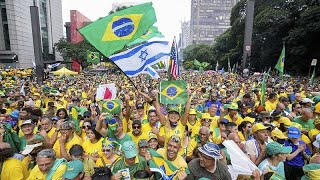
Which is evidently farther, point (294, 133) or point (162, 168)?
point (294, 133)

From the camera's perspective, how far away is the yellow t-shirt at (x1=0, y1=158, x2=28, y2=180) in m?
3.19

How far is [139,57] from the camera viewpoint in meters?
6.60

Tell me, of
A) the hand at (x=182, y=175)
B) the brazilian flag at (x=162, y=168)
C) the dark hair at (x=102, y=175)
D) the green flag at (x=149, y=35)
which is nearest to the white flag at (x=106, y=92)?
the green flag at (x=149, y=35)

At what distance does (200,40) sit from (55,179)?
138280 mm

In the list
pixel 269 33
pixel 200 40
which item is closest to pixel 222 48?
pixel 269 33

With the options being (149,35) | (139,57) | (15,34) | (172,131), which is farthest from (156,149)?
(15,34)

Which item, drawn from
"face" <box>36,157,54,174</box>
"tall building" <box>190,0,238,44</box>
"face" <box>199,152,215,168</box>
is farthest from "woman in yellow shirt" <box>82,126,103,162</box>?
"tall building" <box>190,0,238,44</box>

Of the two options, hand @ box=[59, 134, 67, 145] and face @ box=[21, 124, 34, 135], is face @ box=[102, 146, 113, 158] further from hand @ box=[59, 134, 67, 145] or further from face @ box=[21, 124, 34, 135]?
face @ box=[21, 124, 34, 135]

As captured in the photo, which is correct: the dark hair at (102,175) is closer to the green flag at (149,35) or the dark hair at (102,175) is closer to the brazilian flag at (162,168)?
the brazilian flag at (162,168)

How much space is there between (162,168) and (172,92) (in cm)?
219

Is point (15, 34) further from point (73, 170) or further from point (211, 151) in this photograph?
point (211, 151)

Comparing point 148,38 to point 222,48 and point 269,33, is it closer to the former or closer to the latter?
point 269,33

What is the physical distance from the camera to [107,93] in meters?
6.22

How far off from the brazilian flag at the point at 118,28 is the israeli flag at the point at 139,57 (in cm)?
32
